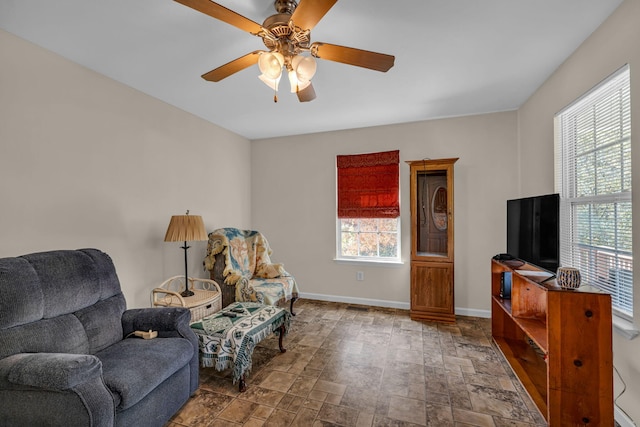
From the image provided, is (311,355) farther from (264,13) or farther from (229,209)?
(264,13)

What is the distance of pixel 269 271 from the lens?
141 inches

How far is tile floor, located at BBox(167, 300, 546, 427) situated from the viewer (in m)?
1.87

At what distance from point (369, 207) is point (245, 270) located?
1.90 m

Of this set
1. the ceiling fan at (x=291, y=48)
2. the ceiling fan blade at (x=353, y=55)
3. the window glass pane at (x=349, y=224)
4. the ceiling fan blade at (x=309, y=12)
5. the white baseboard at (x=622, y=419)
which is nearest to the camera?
the ceiling fan blade at (x=309, y=12)

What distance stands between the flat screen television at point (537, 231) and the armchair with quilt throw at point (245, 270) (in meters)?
2.44

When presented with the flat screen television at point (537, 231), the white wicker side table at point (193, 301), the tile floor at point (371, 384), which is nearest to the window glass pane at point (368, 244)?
the tile floor at point (371, 384)

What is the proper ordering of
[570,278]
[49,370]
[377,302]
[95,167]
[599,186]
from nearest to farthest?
[49,370] → [570,278] → [599,186] → [95,167] → [377,302]

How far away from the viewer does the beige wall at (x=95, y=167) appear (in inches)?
78.0

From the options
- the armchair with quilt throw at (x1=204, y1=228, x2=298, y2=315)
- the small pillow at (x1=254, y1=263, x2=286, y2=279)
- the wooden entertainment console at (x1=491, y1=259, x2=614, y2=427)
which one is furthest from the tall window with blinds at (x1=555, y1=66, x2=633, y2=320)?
the small pillow at (x1=254, y1=263, x2=286, y2=279)

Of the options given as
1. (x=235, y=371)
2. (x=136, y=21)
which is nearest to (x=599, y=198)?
(x=235, y=371)

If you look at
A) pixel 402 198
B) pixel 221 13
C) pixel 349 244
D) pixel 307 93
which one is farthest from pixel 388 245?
pixel 221 13

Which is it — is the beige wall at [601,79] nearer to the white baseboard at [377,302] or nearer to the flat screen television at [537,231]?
the flat screen television at [537,231]

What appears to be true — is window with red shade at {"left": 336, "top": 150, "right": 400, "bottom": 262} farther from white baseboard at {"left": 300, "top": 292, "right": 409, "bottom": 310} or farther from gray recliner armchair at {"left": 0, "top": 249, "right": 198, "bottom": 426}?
gray recliner armchair at {"left": 0, "top": 249, "right": 198, "bottom": 426}

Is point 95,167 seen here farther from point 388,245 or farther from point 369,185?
point 388,245
